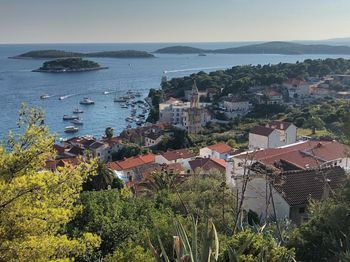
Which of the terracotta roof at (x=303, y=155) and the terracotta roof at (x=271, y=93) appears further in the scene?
the terracotta roof at (x=271, y=93)

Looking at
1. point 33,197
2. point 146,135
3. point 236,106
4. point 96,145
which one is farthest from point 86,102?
point 33,197

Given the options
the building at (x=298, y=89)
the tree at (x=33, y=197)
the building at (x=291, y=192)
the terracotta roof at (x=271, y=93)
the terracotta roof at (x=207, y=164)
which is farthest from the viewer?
the building at (x=298, y=89)

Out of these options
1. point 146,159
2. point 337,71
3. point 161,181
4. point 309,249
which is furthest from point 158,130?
point 337,71

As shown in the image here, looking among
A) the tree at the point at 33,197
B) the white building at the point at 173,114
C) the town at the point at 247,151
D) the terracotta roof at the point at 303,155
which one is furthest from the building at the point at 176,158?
the tree at the point at 33,197

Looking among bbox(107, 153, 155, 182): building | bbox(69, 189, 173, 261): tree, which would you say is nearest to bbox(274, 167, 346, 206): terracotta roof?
bbox(69, 189, 173, 261): tree

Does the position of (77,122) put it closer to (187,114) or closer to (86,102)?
(187,114)

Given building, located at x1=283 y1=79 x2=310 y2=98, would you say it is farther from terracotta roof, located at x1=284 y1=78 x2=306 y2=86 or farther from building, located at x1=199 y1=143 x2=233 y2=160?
Answer: building, located at x1=199 y1=143 x2=233 y2=160

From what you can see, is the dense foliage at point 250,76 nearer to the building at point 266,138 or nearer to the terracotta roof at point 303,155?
the building at point 266,138
